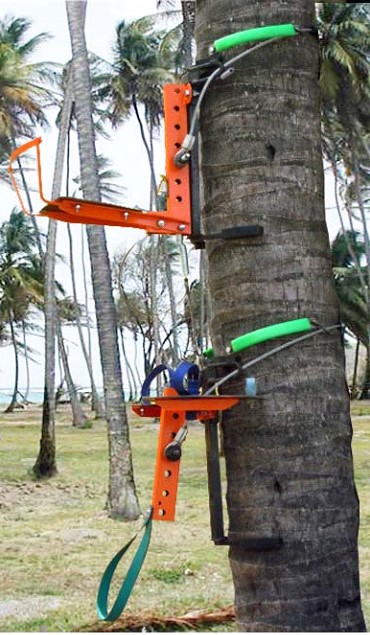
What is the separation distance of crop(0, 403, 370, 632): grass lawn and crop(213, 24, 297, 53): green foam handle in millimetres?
3432

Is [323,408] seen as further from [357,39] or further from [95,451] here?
[357,39]

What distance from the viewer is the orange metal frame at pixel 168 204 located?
1.66 metres

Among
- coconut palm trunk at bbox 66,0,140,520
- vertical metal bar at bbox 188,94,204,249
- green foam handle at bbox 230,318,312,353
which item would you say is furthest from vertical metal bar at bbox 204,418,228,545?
coconut palm trunk at bbox 66,0,140,520

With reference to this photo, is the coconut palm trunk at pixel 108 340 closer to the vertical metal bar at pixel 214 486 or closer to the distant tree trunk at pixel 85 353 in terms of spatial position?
the vertical metal bar at pixel 214 486

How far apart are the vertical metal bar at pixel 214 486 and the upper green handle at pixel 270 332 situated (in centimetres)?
17

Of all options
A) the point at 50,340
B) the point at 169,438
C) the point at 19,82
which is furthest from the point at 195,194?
the point at 19,82

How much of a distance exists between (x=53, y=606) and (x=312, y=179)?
162 inches

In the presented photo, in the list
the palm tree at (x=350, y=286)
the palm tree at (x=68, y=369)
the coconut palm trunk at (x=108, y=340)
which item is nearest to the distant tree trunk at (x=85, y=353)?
the palm tree at (x=68, y=369)

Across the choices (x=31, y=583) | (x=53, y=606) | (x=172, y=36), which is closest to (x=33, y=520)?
(x=31, y=583)

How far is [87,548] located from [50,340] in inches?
238

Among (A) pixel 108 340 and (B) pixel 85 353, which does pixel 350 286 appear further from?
(A) pixel 108 340

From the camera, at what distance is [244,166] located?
1.75 meters

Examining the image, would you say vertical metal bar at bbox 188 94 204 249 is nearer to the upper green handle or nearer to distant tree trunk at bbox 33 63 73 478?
the upper green handle

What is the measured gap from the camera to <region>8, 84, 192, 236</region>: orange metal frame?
65.3 inches
